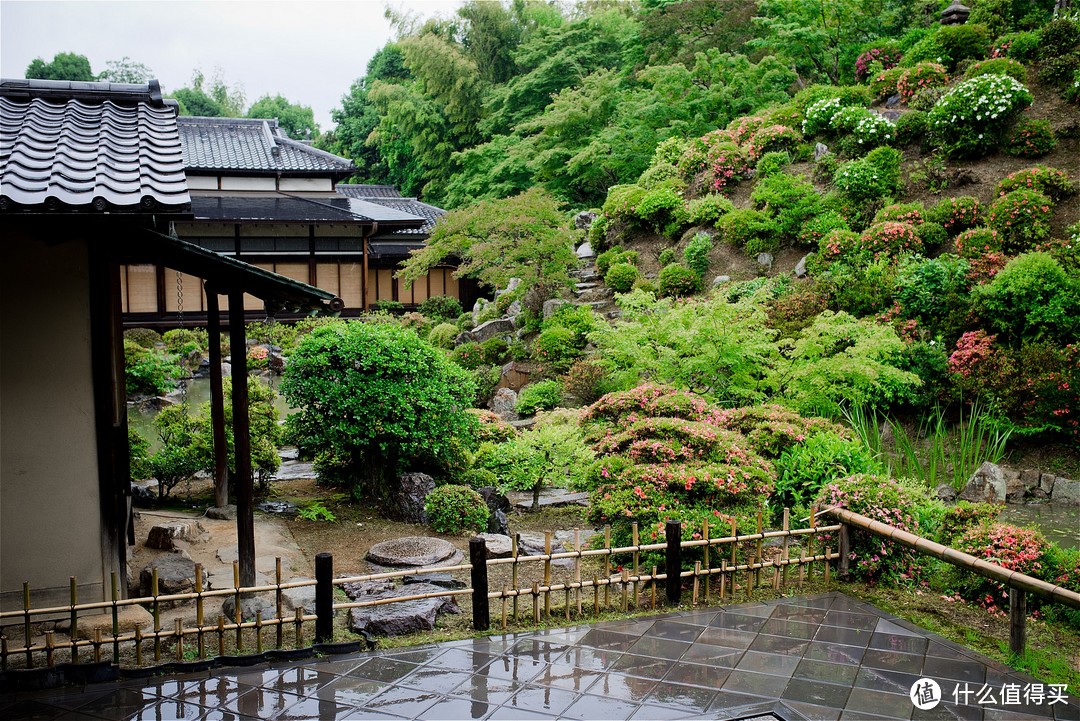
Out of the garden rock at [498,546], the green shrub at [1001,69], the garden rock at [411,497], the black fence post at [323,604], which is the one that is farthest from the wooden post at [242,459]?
the green shrub at [1001,69]

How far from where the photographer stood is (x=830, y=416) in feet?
35.7

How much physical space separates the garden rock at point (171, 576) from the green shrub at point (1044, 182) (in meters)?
14.5

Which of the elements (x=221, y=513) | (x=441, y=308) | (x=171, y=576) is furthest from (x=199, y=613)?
(x=441, y=308)

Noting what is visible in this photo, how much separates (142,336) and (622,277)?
1432cm

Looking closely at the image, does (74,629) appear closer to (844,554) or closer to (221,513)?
(221,513)

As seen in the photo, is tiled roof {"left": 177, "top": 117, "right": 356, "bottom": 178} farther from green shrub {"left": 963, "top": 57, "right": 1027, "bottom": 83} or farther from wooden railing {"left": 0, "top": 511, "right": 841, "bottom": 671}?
wooden railing {"left": 0, "top": 511, "right": 841, "bottom": 671}

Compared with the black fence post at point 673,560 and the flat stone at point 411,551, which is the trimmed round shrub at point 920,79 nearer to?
the black fence post at point 673,560

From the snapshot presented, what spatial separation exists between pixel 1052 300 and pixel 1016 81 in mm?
7322

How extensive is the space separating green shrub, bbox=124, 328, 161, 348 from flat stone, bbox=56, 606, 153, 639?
18474 mm

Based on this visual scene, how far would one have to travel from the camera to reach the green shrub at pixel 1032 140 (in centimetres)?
1568

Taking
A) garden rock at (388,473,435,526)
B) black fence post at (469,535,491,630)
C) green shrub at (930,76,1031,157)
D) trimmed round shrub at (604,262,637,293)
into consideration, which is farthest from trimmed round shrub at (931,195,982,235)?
black fence post at (469,535,491,630)

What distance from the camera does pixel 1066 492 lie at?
→ 10.6 metres

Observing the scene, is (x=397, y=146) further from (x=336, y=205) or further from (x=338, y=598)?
(x=338, y=598)

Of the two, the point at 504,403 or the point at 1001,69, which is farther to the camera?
the point at 1001,69
